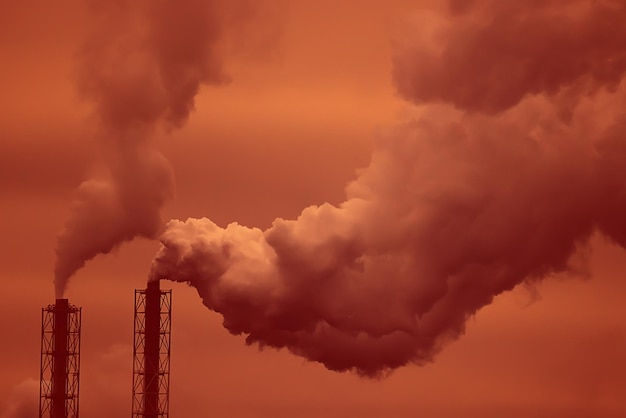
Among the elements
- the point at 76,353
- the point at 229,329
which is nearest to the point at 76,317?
the point at 76,353

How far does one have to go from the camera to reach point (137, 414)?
439ft

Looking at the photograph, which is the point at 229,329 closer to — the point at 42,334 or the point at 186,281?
Result: the point at 186,281

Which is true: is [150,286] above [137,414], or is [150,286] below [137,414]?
above

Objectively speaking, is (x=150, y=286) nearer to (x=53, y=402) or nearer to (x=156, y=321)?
(x=156, y=321)

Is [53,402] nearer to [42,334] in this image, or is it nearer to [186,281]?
[42,334]

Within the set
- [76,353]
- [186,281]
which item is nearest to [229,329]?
[186,281]

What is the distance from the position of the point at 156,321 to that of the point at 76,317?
21.0ft

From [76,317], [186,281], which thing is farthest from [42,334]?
[186,281]

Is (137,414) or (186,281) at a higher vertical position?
(186,281)

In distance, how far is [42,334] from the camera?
137 metres

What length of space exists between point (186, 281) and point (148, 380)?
794cm

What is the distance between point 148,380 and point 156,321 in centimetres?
414

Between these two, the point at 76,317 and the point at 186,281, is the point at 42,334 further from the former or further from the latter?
the point at 186,281

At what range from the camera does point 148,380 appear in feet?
437
